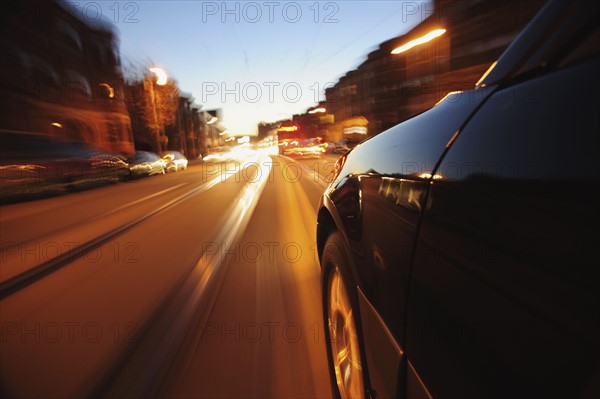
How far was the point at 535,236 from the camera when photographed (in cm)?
74

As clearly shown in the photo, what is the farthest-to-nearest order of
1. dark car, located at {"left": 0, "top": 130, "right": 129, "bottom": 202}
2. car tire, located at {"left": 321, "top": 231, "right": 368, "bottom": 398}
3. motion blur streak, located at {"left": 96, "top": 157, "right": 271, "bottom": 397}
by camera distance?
dark car, located at {"left": 0, "top": 130, "right": 129, "bottom": 202}, motion blur streak, located at {"left": 96, "top": 157, "right": 271, "bottom": 397}, car tire, located at {"left": 321, "top": 231, "right": 368, "bottom": 398}

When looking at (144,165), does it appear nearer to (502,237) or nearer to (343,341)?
(343,341)

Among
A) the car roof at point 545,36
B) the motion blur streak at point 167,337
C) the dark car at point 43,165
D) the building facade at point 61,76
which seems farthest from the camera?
the building facade at point 61,76

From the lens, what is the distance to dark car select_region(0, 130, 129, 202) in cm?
1014

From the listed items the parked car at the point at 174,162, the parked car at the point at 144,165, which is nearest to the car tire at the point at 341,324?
the parked car at the point at 144,165

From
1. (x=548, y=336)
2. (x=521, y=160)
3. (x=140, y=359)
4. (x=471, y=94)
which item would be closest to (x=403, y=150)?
(x=471, y=94)

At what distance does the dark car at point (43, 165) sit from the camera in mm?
10141

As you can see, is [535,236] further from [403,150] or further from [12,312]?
[12,312]

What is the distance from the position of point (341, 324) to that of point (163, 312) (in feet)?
5.81

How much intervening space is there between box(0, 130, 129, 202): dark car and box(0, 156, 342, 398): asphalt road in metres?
4.66

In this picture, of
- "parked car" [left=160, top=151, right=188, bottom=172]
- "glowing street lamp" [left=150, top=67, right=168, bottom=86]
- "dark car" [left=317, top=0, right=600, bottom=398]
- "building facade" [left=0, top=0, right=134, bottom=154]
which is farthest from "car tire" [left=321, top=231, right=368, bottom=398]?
"glowing street lamp" [left=150, top=67, right=168, bottom=86]

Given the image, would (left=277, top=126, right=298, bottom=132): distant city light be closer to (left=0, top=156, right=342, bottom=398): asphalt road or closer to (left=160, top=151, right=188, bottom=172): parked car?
(left=160, top=151, right=188, bottom=172): parked car

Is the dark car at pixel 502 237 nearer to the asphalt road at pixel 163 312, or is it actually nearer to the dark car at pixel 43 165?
the asphalt road at pixel 163 312

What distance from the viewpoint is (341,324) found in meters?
1.98
